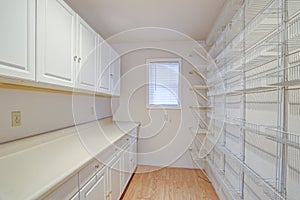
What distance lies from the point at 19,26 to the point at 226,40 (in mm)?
2016

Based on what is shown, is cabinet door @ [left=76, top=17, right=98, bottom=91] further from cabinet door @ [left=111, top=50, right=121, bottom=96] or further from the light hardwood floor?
the light hardwood floor

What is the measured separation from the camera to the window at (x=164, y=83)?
3.60 meters

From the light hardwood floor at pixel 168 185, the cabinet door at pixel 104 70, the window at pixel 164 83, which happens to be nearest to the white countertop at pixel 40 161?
the cabinet door at pixel 104 70

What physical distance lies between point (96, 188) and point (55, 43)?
1145mm

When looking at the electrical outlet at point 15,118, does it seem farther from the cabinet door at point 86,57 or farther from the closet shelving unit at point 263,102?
the closet shelving unit at point 263,102

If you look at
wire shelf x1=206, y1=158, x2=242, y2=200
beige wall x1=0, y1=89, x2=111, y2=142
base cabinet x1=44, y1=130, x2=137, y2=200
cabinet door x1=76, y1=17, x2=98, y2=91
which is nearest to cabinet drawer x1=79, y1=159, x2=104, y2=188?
base cabinet x1=44, y1=130, x2=137, y2=200

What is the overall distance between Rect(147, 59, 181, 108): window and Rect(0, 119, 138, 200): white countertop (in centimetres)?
184

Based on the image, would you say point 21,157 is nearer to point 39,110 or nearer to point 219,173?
point 39,110

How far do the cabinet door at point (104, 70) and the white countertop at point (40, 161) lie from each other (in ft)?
2.72

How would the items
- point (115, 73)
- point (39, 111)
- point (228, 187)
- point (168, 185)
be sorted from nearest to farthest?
point (39, 111) → point (228, 187) → point (168, 185) → point (115, 73)

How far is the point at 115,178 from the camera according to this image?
2061mm

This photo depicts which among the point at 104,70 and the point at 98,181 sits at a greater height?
the point at 104,70

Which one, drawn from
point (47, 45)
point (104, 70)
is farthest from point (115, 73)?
point (47, 45)

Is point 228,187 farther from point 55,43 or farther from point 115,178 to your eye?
point 55,43
